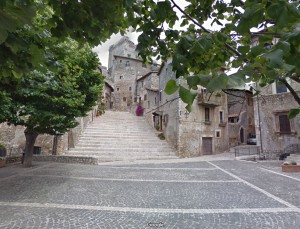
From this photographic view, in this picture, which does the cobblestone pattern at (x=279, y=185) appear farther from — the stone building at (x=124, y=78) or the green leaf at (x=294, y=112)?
the stone building at (x=124, y=78)

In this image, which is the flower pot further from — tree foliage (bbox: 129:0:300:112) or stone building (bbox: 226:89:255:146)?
stone building (bbox: 226:89:255:146)

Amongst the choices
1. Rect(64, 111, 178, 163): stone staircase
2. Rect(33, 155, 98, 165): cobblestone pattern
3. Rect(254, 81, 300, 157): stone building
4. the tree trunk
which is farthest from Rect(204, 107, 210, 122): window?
the tree trunk

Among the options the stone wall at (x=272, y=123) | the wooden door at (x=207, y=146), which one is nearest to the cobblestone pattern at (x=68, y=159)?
the wooden door at (x=207, y=146)

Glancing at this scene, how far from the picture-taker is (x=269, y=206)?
6340 mm

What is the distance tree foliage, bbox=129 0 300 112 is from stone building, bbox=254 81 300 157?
56.3 ft

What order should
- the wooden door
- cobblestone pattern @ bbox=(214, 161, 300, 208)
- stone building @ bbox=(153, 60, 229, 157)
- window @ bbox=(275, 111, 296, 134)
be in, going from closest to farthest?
cobblestone pattern @ bbox=(214, 161, 300, 208) → window @ bbox=(275, 111, 296, 134) → stone building @ bbox=(153, 60, 229, 157) → the wooden door

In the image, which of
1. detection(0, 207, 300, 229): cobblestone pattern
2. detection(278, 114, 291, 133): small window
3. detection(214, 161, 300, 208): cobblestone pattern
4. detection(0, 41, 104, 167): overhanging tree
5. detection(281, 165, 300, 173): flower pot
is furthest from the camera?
detection(278, 114, 291, 133): small window

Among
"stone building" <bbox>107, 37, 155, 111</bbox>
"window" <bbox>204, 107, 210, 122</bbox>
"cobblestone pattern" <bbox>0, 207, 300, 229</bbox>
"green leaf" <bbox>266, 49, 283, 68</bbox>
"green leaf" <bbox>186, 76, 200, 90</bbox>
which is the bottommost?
"cobblestone pattern" <bbox>0, 207, 300, 229</bbox>

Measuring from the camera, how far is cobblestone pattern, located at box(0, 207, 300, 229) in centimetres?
491

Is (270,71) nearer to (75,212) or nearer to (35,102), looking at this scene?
(75,212)

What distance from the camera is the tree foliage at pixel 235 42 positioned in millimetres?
1228

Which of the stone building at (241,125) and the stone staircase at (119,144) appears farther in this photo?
the stone building at (241,125)

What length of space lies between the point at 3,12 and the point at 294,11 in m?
2.09

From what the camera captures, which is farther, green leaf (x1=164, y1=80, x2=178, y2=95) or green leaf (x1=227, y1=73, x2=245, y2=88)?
green leaf (x1=164, y1=80, x2=178, y2=95)
